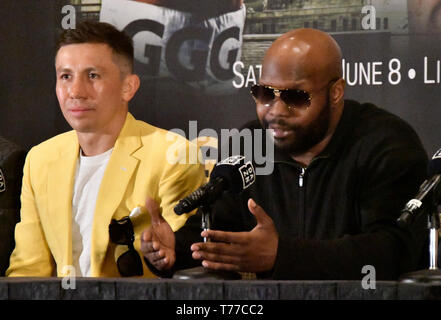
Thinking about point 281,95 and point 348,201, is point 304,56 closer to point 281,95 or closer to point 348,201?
point 281,95

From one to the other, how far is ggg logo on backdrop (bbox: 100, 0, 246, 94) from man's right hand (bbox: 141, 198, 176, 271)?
1015mm

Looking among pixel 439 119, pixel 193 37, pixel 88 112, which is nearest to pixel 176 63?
pixel 193 37

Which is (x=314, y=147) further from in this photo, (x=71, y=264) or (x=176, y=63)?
(x=71, y=264)

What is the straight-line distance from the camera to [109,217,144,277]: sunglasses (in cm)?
372

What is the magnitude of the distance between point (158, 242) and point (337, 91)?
99 cm

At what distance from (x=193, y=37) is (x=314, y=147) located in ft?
2.77

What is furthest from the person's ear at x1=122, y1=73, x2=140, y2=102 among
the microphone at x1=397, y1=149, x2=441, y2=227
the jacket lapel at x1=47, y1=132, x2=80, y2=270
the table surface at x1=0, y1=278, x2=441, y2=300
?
the microphone at x1=397, y1=149, x2=441, y2=227

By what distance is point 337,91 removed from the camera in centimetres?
348

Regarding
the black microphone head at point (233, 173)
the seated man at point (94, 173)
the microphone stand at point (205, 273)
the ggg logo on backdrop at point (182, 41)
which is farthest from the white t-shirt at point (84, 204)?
the black microphone head at point (233, 173)

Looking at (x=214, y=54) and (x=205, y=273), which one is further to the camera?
(x=214, y=54)

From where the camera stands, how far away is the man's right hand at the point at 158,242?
3.06 meters

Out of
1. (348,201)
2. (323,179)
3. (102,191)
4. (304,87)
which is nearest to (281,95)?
(304,87)

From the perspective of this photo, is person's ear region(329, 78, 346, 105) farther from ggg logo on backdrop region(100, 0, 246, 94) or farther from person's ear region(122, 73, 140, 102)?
person's ear region(122, 73, 140, 102)

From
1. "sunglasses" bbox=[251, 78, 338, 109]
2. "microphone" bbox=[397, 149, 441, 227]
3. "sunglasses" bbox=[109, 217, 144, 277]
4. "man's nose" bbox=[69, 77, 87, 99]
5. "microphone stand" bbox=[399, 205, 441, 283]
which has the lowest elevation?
"sunglasses" bbox=[109, 217, 144, 277]
